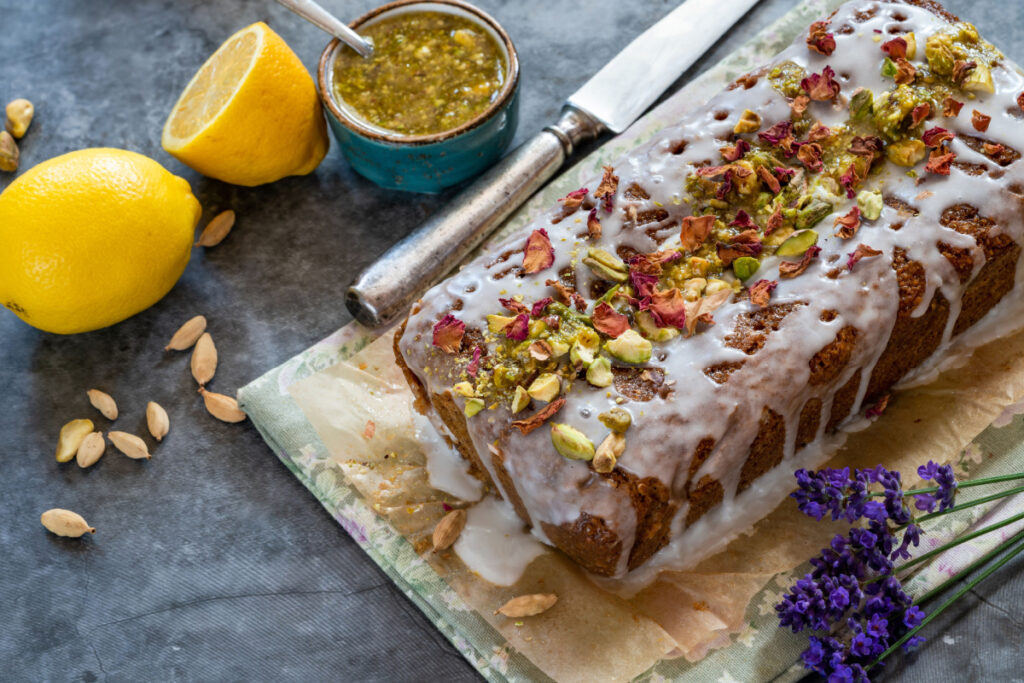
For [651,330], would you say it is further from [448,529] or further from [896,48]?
[896,48]

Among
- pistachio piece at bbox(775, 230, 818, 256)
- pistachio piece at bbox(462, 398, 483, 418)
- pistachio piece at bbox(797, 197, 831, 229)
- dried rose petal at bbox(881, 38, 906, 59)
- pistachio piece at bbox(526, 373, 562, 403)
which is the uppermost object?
dried rose petal at bbox(881, 38, 906, 59)

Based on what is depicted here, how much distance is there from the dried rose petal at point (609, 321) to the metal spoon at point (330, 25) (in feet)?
3.69

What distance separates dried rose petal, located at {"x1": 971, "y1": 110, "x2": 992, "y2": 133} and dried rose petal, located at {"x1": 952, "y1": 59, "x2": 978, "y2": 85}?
88 millimetres

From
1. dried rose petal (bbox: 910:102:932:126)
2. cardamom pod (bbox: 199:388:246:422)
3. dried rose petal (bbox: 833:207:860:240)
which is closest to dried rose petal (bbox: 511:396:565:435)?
dried rose petal (bbox: 833:207:860:240)

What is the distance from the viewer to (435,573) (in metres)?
2.21

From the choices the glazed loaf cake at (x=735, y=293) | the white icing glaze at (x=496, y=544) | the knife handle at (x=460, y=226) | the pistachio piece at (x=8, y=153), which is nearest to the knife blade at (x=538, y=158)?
the knife handle at (x=460, y=226)

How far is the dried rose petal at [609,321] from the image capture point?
1.98 meters

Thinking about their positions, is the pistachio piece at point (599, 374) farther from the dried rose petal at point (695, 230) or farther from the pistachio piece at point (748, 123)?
the pistachio piece at point (748, 123)

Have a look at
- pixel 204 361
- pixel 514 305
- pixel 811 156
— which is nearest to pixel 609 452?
pixel 514 305

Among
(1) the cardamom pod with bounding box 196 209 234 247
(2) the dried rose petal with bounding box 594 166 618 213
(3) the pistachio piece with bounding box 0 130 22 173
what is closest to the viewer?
(2) the dried rose petal with bounding box 594 166 618 213

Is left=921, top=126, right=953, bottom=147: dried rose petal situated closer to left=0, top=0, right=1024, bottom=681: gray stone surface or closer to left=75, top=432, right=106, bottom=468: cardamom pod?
left=0, top=0, right=1024, bottom=681: gray stone surface

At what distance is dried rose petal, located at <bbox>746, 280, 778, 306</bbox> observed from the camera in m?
1.97

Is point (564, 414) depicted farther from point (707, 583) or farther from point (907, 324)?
point (907, 324)

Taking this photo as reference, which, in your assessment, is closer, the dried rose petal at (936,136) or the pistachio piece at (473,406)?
the pistachio piece at (473,406)
